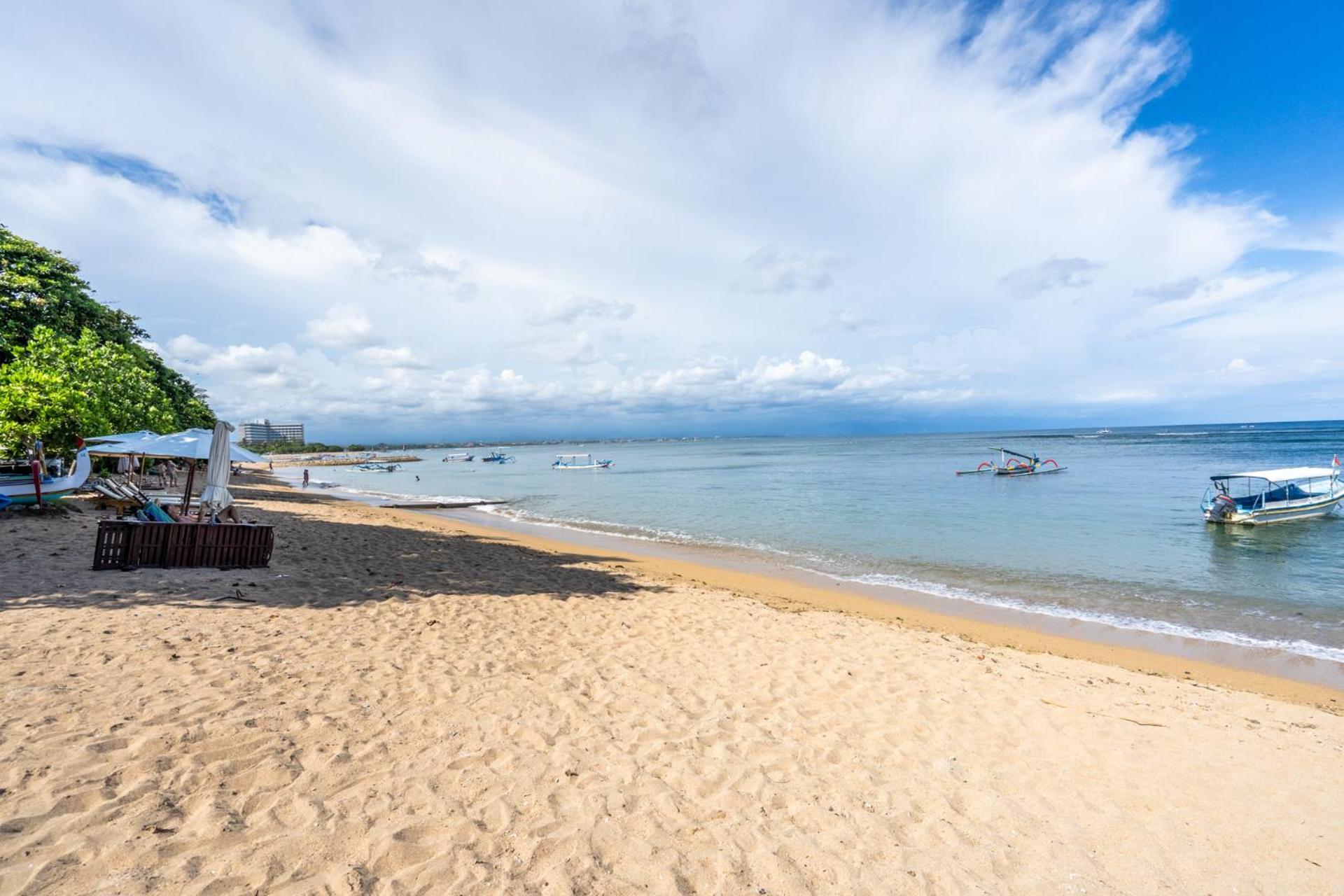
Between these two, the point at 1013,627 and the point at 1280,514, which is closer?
the point at 1013,627

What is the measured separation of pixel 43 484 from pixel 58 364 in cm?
398

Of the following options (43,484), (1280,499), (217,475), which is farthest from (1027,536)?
(43,484)

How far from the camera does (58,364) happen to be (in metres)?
16.2

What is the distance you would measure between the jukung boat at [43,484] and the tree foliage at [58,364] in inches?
38.5

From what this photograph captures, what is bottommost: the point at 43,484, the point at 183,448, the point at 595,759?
the point at 595,759

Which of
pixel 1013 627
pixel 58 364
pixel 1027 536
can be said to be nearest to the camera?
pixel 1013 627

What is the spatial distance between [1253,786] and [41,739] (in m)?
9.72

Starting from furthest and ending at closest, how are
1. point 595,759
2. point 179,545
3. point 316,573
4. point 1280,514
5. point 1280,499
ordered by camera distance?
point 1280,499 → point 1280,514 → point 316,573 → point 179,545 → point 595,759

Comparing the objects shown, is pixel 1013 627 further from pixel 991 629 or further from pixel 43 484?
pixel 43 484

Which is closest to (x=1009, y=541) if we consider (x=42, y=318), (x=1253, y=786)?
(x=1253, y=786)

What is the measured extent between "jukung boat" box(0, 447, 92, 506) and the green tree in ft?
3.20

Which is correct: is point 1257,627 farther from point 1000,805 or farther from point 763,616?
point 1000,805

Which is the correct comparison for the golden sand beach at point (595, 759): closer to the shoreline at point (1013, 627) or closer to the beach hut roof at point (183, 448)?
the shoreline at point (1013, 627)

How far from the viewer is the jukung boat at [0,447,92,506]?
13742 millimetres
